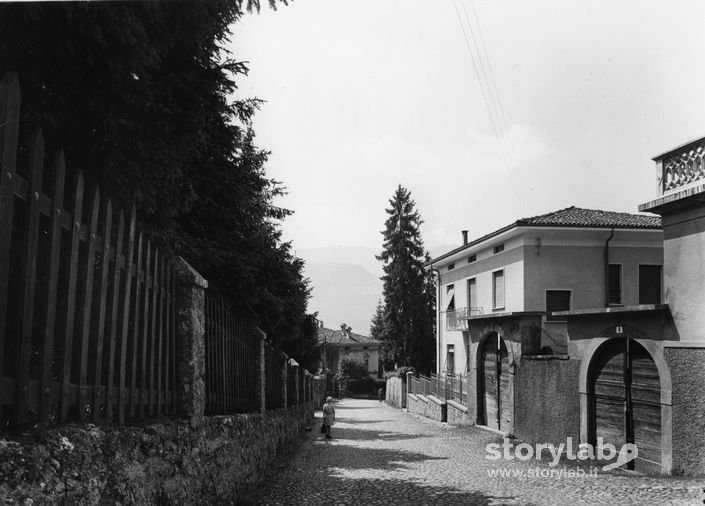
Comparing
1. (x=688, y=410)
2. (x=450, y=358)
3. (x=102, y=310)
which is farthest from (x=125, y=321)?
(x=450, y=358)

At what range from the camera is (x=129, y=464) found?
141 inches

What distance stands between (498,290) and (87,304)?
82.3 feet

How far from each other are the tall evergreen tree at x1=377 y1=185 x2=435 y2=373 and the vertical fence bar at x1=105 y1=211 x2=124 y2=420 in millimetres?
43697

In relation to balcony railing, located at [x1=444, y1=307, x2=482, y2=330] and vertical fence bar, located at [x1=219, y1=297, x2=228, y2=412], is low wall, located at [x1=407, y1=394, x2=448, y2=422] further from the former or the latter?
vertical fence bar, located at [x1=219, y1=297, x2=228, y2=412]

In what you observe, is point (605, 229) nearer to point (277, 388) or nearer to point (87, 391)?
point (277, 388)

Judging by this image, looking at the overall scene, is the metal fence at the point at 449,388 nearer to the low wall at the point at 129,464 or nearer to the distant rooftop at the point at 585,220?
the distant rooftop at the point at 585,220

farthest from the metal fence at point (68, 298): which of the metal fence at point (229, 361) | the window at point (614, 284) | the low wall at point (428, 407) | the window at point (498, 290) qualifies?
the window at point (498, 290)

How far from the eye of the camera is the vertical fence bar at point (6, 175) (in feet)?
7.45

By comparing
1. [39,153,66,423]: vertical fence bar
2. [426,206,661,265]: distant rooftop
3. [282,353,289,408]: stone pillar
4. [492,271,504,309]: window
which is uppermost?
[426,206,661,265]: distant rooftop

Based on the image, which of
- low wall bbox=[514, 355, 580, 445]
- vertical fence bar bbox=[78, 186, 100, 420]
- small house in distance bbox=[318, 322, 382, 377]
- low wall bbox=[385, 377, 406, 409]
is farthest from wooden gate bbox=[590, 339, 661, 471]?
small house in distance bbox=[318, 322, 382, 377]

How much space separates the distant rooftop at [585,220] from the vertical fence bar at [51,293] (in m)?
22.1

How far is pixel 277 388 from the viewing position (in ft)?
40.9

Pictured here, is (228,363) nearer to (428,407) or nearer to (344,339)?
(428,407)

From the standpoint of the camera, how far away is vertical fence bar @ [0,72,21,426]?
7.45 feet
